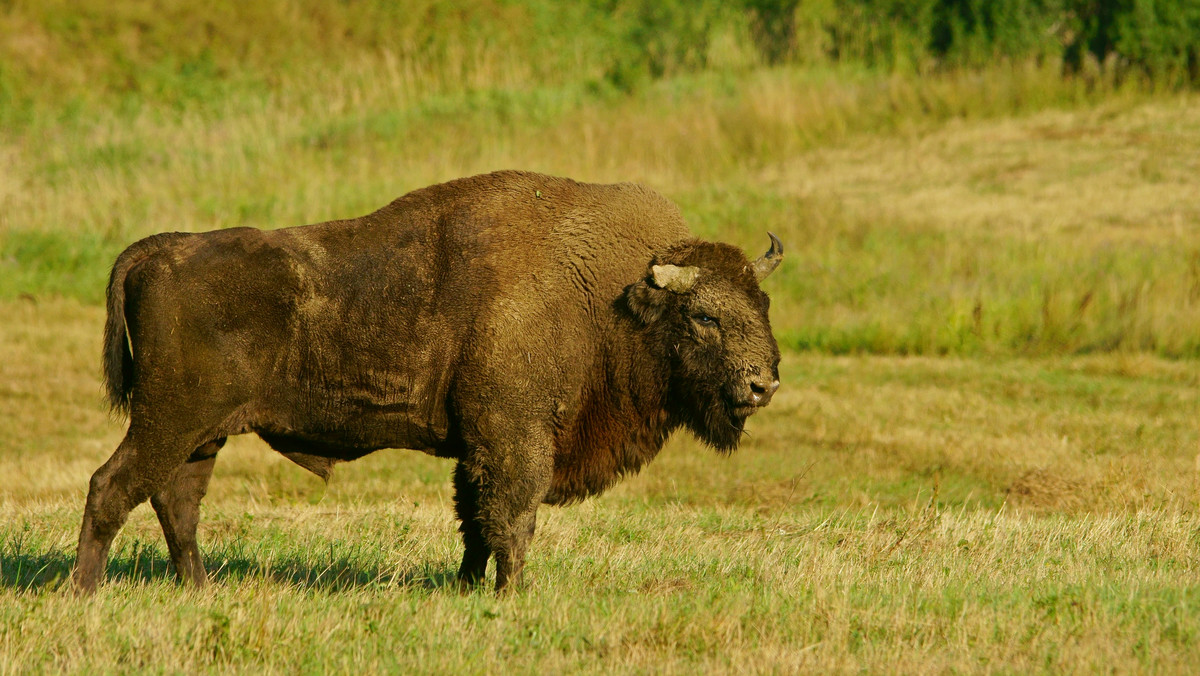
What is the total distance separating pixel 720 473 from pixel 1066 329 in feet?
22.6

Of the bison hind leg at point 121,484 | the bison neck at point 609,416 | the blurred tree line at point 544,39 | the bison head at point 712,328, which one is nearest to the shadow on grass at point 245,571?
the bison hind leg at point 121,484

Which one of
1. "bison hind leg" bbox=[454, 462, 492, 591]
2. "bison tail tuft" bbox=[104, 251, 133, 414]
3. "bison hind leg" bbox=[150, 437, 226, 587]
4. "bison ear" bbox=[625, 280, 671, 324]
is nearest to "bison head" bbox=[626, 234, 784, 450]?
"bison ear" bbox=[625, 280, 671, 324]

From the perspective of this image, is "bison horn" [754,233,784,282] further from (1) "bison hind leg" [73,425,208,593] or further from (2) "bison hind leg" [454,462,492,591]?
(1) "bison hind leg" [73,425,208,593]

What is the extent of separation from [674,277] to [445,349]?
1.27 m

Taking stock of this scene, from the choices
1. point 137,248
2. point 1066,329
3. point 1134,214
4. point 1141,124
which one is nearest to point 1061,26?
point 1141,124

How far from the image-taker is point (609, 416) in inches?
288

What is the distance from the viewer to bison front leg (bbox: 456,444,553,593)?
6.91 metres

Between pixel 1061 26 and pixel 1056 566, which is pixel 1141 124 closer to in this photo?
pixel 1061 26

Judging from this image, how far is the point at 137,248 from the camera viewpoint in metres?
7.01

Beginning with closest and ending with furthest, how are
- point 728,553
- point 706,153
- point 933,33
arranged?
1. point 728,553
2. point 706,153
3. point 933,33

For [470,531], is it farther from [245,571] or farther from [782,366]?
[782,366]

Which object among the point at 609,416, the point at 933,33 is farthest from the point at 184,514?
the point at 933,33

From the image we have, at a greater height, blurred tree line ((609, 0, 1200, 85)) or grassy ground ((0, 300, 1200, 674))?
blurred tree line ((609, 0, 1200, 85))

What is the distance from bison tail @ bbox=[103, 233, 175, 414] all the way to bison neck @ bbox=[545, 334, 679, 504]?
236 cm
